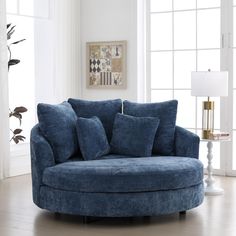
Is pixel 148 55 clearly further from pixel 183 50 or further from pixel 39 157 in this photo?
pixel 39 157

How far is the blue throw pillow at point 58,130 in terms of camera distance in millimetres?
4941

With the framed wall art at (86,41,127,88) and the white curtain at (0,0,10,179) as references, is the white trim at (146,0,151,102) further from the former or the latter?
the white curtain at (0,0,10,179)

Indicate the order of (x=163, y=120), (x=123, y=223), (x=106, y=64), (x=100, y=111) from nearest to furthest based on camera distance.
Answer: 1. (x=123, y=223)
2. (x=163, y=120)
3. (x=100, y=111)
4. (x=106, y=64)

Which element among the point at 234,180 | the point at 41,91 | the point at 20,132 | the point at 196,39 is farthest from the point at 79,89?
the point at 234,180

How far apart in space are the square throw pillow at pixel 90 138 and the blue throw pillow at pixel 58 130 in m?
0.09

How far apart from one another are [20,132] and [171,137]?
2418 mm

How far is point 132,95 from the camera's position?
753cm

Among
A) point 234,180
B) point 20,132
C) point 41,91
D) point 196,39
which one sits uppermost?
point 196,39

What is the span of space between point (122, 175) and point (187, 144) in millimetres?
937

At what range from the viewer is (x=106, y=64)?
7746 mm

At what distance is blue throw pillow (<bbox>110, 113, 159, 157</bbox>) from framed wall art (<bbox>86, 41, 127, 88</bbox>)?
2.36 m

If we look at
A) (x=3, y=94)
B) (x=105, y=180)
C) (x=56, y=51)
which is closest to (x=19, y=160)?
(x=3, y=94)

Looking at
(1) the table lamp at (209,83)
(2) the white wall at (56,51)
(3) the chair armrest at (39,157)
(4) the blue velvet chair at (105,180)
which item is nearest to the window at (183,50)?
(2) the white wall at (56,51)

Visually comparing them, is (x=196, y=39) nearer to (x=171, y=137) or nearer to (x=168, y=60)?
(x=168, y=60)
